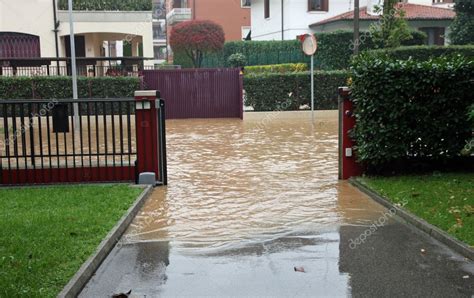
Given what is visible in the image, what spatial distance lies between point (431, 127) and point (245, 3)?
48258mm

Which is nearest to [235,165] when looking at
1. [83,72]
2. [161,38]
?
[83,72]

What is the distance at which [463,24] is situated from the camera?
109 feet

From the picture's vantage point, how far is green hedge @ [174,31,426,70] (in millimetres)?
32156

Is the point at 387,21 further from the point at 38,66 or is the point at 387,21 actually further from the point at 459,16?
the point at 38,66

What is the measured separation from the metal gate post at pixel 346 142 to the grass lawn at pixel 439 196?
17.3 inches

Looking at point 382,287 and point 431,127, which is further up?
point 431,127

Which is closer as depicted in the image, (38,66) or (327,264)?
(327,264)

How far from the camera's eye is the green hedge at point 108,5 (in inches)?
1129

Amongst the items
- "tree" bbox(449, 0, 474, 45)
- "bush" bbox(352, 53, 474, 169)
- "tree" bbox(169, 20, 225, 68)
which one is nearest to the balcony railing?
"tree" bbox(169, 20, 225, 68)

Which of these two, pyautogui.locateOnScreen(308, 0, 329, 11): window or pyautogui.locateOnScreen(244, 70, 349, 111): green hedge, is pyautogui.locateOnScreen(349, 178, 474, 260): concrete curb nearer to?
pyautogui.locateOnScreen(244, 70, 349, 111): green hedge

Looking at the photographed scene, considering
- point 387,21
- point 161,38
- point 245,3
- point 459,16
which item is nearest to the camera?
point 387,21

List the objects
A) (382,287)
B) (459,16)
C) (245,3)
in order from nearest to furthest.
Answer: (382,287)
(459,16)
(245,3)

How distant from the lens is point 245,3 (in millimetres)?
56094

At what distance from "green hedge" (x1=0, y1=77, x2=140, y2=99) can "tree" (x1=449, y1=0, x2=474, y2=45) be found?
1881cm
